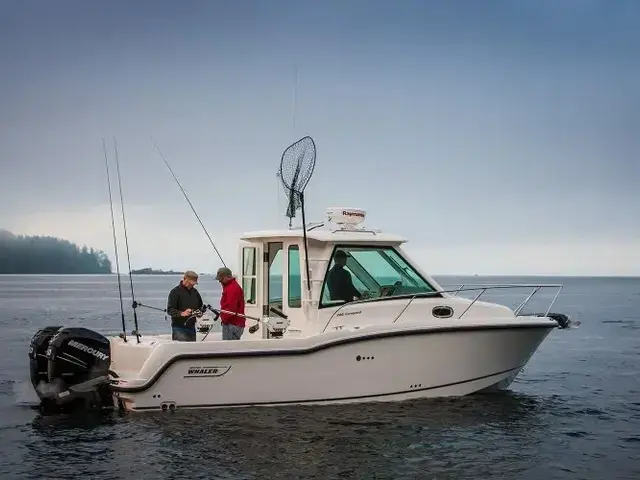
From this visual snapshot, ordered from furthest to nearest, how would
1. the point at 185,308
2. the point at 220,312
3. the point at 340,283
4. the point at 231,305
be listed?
the point at 340,283 → the point at 185,308 → the point at 231,305 → the point at 220,312

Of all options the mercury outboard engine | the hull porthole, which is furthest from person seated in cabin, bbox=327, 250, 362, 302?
the mercury outboard engine

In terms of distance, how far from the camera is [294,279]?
39.9 feet

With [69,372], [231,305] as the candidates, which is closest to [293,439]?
[231,305]

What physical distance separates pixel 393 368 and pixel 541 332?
2.52 m

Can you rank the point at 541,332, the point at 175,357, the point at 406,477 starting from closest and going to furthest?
the point at 406,477, the point at 175,357, the point at 541,332

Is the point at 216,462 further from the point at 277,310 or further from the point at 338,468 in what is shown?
the point at 277,310

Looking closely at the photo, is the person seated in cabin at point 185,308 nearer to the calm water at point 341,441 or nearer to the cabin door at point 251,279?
the cabin door at point 251,279

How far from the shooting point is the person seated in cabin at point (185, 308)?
466 inches

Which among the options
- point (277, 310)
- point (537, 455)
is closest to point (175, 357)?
point (277, 310)

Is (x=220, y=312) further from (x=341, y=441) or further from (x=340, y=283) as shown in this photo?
(x=341, y=441)

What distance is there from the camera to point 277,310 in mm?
12266

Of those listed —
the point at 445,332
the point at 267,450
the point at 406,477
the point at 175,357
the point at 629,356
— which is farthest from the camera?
the point at 629,356

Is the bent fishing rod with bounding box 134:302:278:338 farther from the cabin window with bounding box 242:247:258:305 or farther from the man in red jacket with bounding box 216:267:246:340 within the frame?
the cabin window with bounding box 242:247:258:305

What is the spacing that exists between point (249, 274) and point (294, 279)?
909 mm
